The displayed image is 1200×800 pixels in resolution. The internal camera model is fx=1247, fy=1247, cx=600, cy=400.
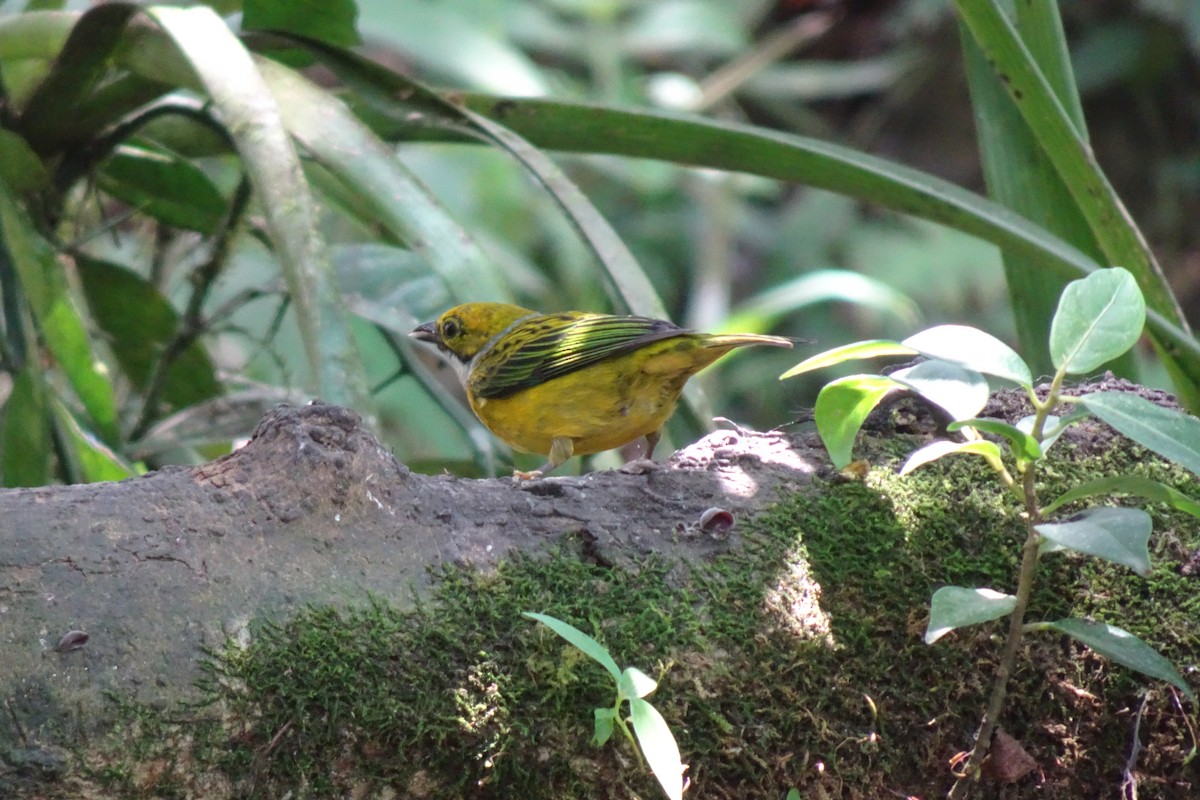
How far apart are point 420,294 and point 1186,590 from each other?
1901 mm

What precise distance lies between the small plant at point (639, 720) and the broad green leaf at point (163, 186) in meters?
2.60

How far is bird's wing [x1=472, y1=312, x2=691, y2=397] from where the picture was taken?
122 inches

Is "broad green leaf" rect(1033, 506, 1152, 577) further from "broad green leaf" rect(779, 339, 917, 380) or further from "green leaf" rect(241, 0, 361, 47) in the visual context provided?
"green leaf" rect(241, 0, 361, 47)

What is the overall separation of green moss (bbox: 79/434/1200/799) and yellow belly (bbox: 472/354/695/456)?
4.23 ft

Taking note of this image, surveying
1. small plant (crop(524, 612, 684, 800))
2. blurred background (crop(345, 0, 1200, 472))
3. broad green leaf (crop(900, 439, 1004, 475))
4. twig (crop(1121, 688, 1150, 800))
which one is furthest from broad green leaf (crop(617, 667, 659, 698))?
blurred background (crop(345, 0, 1200, 472))

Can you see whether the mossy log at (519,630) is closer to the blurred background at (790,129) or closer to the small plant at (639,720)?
the small plant at (639,720)

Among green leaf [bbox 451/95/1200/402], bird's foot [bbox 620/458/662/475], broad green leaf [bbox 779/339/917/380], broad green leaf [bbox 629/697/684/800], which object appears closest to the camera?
broad green leaf [bbox 629/697/684/800]

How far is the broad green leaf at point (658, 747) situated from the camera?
55.4 inches

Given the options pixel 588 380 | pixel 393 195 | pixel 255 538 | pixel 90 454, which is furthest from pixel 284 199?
pixel 255 538

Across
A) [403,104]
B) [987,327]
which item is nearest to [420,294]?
[403,104]

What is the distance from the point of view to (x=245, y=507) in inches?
65.0

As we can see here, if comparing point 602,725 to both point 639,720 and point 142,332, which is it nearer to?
point 639,720

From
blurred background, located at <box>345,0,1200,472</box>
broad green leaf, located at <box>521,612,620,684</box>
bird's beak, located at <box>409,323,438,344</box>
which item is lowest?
blurred background, located at <box>345,0,1200,472</box>

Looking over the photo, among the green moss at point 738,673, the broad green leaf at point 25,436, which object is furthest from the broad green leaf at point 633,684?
the broad green leaf at point 25,436
